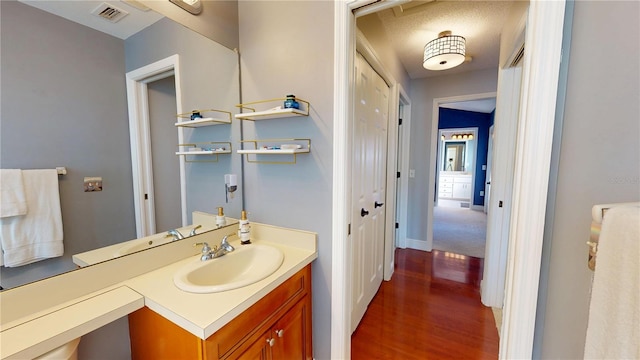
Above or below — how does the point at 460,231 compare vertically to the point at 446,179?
below

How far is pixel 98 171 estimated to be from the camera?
0.97 metres

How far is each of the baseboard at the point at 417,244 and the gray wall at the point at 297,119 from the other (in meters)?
2.53

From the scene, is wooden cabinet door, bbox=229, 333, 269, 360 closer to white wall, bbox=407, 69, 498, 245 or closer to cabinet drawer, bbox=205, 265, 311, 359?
cabinet drawer, bbox=205, 265, 311, 359

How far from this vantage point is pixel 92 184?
3.11ft

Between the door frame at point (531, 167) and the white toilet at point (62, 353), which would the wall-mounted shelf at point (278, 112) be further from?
the white toilet at point (62, 353)

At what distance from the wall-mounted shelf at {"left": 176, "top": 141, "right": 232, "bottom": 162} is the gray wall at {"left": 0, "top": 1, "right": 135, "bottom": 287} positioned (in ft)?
1.04

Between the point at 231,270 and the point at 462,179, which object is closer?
the point at 231,270

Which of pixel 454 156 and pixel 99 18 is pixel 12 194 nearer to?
pixel 99 18

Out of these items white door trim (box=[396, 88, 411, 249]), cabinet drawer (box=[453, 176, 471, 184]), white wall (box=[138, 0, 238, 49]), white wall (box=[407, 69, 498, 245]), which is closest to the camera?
white wall (box=[138, 0, 238, 49])

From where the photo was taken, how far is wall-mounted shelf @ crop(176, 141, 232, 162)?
4.45 feet

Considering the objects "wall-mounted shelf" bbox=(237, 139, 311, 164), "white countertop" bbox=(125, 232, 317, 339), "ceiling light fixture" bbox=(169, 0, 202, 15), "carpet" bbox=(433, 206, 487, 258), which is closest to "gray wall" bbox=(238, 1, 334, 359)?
"wall-mounted shelf" bbox=(237, 139, 311, 164)

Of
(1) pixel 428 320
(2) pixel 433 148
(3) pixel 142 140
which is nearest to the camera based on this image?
(3) pixel 142 140

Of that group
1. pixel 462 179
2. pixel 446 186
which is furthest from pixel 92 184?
pixel 446 186

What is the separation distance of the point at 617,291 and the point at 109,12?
1843 mm
